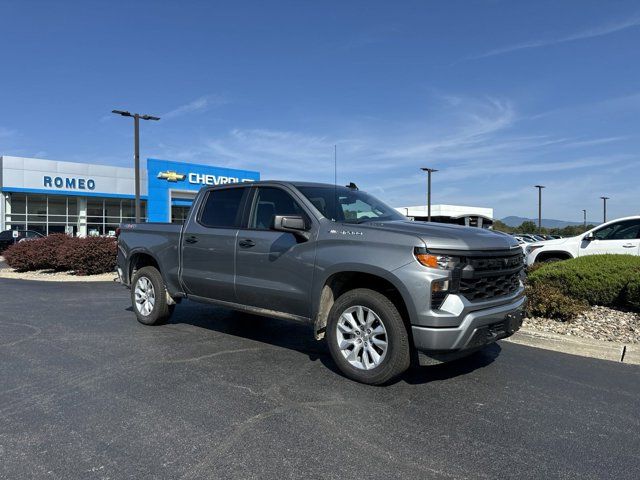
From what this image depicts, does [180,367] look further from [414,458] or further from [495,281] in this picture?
[495,281]

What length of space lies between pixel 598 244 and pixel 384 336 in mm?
8220

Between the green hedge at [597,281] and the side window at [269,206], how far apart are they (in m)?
4.13

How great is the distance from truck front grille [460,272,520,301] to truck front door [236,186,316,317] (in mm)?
1512

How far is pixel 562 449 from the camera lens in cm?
333

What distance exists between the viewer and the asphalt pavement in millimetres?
3086

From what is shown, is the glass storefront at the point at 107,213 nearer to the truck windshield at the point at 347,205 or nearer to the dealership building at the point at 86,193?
the dealership building at the point at 86,193

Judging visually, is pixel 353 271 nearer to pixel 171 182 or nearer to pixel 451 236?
pixel 451 236

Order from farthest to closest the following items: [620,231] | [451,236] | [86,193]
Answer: [86,193] < [620,231] < [451,236]

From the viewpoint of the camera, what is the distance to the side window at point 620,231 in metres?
10.4

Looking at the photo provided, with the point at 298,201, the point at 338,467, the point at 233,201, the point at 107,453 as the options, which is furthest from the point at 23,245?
the point at 338,467

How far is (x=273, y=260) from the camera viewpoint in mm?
5312

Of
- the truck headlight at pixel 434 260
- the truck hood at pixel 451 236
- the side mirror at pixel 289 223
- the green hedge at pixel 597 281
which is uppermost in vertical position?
the side mirror at pixel 289 223

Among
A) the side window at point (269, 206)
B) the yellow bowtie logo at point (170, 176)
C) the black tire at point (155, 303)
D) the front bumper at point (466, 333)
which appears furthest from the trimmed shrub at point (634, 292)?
the yellow bowtie logo at point (170, 176)

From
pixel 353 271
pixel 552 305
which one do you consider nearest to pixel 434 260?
pixel 353 271
